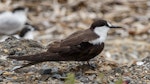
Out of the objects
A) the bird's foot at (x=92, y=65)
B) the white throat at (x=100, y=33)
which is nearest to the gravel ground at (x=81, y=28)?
the bird's foot at (x=92, y=65)

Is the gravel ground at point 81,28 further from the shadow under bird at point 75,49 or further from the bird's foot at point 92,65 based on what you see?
the shadow under bird at point 75,49

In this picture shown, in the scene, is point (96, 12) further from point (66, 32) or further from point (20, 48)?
point (20, 48)

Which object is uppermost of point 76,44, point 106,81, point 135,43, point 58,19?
point 58,19

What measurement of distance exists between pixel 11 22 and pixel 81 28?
→ 1.18m

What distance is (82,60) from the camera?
5.28m

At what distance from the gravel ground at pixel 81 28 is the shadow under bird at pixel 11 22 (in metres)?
0.36

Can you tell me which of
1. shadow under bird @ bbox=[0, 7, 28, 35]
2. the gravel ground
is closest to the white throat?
the gravel ground

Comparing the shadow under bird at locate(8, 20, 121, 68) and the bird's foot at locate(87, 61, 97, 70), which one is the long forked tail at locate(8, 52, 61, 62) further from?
the bird's foot at locate(87, 61, 97, 70)

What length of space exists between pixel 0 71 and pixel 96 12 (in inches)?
204

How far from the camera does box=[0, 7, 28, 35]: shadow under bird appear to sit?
9391 mm

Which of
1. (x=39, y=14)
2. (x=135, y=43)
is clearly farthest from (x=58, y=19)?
(x=135, y=43)

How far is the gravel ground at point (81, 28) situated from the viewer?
5258 mm

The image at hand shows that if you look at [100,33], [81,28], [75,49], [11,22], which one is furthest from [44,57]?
[81,28]

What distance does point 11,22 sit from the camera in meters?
9.50
